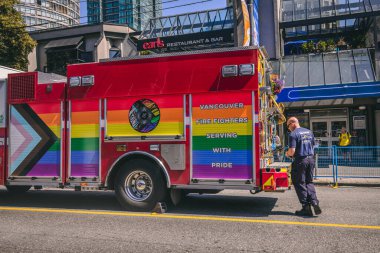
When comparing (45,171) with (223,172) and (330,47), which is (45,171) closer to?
(223,172)

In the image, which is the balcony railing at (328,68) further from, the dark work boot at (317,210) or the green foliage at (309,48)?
the dark work boot at (317,210)

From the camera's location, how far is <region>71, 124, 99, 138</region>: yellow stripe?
25.6ft

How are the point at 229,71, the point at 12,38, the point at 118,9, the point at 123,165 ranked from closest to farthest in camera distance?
the point at 229,71, the point at 123,165, the point at 12,38, the point at 118,9

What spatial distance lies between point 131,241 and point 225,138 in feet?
8.36

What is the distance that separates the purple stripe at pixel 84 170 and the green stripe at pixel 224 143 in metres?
2.03

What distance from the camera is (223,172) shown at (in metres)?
7.06

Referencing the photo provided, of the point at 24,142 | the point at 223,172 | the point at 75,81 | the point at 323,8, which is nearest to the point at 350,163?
the point at 223,172

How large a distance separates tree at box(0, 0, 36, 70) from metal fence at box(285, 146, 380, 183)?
1850cm

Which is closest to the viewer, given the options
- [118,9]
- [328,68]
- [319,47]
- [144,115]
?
[144,115]

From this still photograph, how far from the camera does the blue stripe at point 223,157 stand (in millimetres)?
6949

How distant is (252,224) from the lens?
637cm

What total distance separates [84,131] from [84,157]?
1.67 feet

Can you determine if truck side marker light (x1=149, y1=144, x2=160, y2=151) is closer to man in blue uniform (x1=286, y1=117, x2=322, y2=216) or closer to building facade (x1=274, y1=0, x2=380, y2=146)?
man in blue uniform (x1=286, y1=117, x2=322, y2=216)

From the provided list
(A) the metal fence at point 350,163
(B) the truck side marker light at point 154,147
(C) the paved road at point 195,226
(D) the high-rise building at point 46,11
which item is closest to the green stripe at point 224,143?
(B) the truck side marker light at point 154,147
